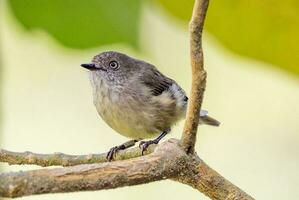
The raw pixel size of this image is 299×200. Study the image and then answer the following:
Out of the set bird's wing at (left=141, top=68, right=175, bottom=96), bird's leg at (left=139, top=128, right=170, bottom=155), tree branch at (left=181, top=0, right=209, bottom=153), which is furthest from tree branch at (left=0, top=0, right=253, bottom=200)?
bird's wing at (left=141, top=68, right=175, bottom=96)

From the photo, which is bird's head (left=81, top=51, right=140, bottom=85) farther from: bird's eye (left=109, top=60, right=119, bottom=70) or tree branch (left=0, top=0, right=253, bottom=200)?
tree branch (left=0, top=0, right=253, bottom=200)

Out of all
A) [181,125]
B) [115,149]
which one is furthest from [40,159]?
[181,125]

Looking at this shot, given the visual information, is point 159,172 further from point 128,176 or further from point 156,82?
point 156,82

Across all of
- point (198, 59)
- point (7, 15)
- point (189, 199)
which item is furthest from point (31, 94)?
point (198, 59)

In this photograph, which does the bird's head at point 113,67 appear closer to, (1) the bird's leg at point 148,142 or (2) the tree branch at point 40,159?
(1) the bird's leg at point 148,142

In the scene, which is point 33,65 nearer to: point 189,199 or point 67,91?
point 67,91

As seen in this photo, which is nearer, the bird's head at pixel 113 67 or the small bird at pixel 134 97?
the small bird at pixel 134 97

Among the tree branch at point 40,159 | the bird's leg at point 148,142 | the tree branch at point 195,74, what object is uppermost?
the bird's leg at point 148,142

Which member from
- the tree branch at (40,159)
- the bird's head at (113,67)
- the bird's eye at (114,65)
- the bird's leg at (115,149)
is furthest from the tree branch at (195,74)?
the bird's eye at (114,65)
